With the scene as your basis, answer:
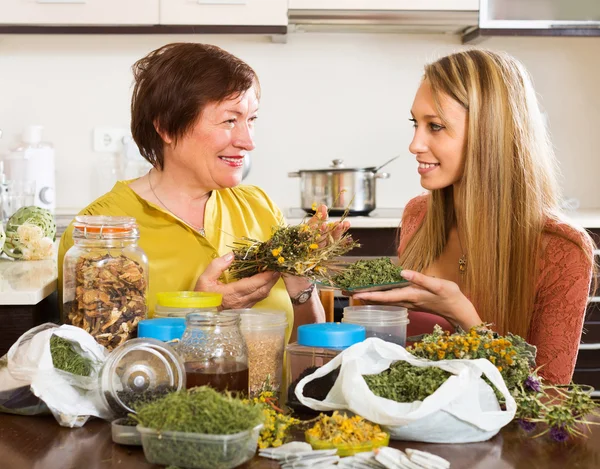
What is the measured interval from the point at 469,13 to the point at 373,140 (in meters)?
0.76

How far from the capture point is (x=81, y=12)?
11.1ft

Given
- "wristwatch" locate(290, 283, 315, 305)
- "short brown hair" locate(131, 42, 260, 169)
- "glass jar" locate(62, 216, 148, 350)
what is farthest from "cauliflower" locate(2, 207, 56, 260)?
"glass jar" locate(62, 216, 148, 350)

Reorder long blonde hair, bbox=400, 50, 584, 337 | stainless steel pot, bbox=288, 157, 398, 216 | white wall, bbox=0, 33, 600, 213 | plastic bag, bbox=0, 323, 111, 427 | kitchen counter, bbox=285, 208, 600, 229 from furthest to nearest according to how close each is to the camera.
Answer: white wall, bbox=0, 33, 600, 213, stainless steel pot, bbox=288, 157, 398, 216, kitchen counter, bbox=285, 208, 600, 229, long blonde hair, bbox=400, 50, 584, 337, plastic bag, bbox=0, 323, 111, 427

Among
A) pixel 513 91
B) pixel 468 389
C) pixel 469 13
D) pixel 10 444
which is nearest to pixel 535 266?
pixel 513 91

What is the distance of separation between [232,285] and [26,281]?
65cm

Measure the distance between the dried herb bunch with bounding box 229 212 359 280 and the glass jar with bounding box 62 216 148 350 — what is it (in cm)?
30

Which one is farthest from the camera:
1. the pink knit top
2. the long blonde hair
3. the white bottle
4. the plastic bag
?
the white bottle

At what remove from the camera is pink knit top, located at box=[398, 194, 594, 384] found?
1851 mm

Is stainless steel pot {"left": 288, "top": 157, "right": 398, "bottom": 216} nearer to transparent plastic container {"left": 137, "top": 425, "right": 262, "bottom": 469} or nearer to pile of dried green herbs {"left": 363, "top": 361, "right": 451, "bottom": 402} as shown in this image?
pile of dried green herbs {"left": 363, "top": 361, "right": 451, "bottom": 402}

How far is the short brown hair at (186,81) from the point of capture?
1998mm

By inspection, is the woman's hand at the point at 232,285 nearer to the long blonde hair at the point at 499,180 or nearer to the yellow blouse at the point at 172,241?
the yellow blouse at the point at 172,241

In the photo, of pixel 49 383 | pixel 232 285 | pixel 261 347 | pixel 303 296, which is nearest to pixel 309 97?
pixel 303 296

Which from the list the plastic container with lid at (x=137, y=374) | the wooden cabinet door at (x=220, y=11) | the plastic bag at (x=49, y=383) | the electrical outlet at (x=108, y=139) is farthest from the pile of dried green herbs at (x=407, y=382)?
the electrical outlet at (x=108, y=139)

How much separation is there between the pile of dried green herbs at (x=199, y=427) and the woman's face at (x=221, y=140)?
3.61ft
